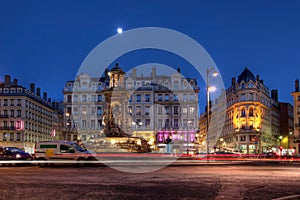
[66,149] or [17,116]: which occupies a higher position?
[17,116]

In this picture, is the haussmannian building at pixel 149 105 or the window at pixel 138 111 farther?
the window at pixel 138 111

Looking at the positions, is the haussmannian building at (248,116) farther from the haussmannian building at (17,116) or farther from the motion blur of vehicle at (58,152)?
the motion blur of vehicle at (58,152)

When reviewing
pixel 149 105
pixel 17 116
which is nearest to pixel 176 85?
pixel 149 105

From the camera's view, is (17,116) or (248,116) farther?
(248,116)

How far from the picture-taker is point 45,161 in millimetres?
28078

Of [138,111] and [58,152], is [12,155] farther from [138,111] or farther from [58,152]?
[138,111]

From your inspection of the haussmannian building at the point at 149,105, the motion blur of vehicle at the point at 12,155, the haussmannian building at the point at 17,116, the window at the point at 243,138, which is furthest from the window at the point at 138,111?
the motion blur of vehicle at the point at 12,155

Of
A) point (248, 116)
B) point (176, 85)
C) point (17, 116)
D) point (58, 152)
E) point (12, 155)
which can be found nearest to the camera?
point (58, 152)

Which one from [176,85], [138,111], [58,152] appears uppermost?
[176,85]

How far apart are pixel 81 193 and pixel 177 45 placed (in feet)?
83.6

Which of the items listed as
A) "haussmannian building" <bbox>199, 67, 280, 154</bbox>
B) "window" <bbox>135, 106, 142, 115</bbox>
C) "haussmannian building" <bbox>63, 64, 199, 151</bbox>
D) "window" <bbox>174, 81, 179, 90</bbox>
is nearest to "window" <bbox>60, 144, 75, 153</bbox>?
"haussmannian building" <bbox>199, 67, 280, 154</bbox>

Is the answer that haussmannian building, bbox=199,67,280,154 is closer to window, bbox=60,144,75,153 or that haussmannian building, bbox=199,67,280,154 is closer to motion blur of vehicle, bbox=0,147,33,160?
motion blur of vehicle, bbox=0,147,33,160

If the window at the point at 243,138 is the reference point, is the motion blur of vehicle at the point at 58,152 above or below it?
above

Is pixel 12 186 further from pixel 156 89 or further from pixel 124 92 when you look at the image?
pixel 156 89
